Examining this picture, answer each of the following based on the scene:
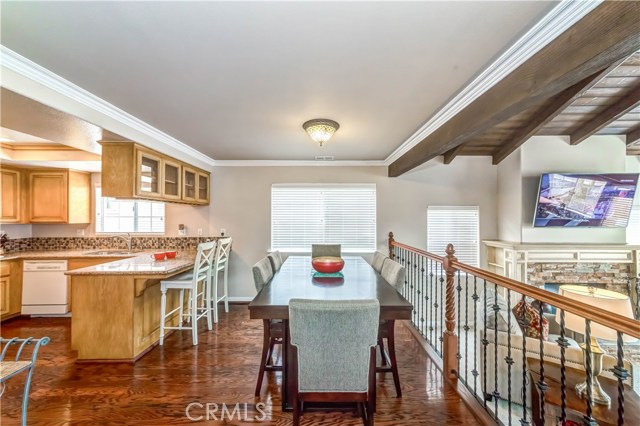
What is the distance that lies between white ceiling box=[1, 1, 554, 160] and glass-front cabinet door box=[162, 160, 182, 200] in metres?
0.94

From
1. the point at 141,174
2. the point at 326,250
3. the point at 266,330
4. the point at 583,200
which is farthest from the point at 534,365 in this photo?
the point at 141,174

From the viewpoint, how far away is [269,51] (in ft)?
5.20

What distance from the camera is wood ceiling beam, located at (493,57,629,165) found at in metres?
2.34

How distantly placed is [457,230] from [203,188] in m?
4.23

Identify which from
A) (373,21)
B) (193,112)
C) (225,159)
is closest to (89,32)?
(193,112)

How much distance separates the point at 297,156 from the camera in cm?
422

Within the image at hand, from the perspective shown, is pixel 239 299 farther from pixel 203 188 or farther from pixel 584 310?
pixel 584 310

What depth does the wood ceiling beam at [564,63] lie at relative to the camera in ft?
3.50

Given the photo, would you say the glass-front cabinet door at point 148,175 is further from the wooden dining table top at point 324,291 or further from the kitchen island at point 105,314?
the wooden dining table top at point 324,291

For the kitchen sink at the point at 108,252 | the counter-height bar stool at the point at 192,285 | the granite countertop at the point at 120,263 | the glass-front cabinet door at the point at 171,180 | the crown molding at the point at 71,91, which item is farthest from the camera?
the kitchen sink at the point at 108,252

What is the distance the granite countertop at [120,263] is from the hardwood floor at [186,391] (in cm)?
88

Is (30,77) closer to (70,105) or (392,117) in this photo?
(70,105)

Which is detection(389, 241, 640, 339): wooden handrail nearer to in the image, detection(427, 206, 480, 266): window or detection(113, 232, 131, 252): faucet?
detection(427, 206, 480, 266): window

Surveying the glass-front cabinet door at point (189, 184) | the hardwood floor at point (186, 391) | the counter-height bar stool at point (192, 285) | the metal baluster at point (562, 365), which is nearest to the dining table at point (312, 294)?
the hardwood floor at point (186, 391)
